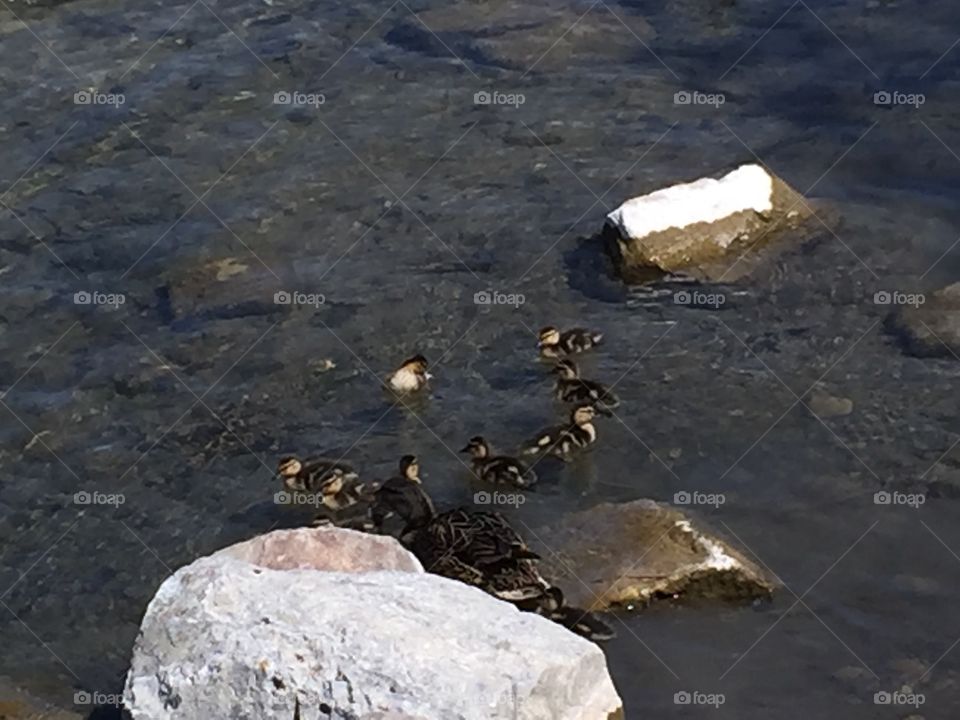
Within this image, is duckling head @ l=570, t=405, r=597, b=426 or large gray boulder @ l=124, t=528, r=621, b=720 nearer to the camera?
large gray boulder @ l=124, t=528, r=621, b=720

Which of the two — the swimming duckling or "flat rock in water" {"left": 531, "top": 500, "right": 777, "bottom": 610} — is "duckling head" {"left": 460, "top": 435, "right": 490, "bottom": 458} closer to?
the swimming duckling

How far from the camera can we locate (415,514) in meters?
8.21

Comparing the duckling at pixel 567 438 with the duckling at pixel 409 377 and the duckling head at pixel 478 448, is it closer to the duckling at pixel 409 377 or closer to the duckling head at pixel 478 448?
the duckling head at pixel 478 448

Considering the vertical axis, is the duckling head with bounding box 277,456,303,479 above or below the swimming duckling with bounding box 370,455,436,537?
below

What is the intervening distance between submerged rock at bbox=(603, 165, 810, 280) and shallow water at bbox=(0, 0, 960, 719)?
226 mm

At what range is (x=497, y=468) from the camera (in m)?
8.59

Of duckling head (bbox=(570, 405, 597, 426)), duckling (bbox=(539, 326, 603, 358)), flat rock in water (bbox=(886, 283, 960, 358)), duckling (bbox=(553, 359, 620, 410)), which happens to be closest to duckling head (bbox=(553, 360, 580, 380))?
duckling (bbox=(553, 359, 620, 410))

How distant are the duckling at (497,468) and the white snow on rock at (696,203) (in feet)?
7.51

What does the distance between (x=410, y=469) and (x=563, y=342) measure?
1.52 meters

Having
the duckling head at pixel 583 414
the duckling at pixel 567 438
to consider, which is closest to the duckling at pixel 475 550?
the duckling at pixel 567 438

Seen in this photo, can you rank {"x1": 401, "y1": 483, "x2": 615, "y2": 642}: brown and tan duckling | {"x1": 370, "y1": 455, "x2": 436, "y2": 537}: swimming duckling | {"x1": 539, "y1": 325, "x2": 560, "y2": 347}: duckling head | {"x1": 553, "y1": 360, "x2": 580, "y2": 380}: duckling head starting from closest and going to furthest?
{"x1": 401, "y1": 483, "x2": 615, "y2": 642}: brown and tan duckling
{"x1": 370, "y1": 455, "x2": 436, "y2": 537}: swimming duckling
{"x1": 553, "y1": 360, "x2": 580, "y2": 380}: duckling head
{"x1": 539, "y1": 325, "x2": 560, "y2": 347}: duckling head

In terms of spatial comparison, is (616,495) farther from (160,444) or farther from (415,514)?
(160,444)

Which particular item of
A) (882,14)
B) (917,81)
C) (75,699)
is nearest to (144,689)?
(75,699)

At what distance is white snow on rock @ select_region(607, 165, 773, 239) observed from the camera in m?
10.4
